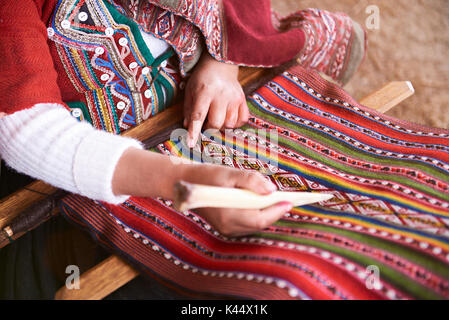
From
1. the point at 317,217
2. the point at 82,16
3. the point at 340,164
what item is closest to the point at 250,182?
the point at 317,217

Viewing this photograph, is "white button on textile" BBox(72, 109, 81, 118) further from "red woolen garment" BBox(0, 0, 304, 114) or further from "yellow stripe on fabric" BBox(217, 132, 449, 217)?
"yellow stripe on fabric" BBox(217, 132, 449, 217)

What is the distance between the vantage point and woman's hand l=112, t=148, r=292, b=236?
47 centimetres

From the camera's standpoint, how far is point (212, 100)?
738mm

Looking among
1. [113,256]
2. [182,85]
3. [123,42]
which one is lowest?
[113,256]

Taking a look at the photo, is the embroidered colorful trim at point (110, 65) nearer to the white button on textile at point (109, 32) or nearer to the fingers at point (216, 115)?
the white button on textile at point (109, 32)

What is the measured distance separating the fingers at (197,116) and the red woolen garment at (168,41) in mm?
90

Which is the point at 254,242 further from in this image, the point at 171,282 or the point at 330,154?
the point at 330,154

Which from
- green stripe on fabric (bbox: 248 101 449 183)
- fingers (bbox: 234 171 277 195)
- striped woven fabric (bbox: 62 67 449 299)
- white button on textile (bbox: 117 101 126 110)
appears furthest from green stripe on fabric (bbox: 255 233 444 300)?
white button on textile (bbox: 117 101 126 110)

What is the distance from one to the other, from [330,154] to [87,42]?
480 millimetres

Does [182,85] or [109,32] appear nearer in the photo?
[109,32]

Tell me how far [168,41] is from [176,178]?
12.7 inches

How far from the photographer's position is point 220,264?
539mm

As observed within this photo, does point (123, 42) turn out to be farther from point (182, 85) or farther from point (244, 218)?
point (244, 218)

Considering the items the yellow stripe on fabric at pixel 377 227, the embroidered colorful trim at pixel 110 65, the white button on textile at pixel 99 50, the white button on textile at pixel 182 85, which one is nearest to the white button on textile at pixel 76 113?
the embroidered colorful trim at pixel 110 65
